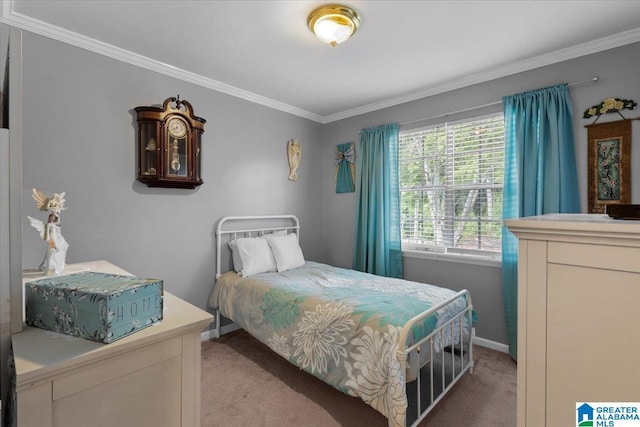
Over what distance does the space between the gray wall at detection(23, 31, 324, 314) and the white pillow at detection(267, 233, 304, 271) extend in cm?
44

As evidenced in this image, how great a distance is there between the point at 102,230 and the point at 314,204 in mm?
2455

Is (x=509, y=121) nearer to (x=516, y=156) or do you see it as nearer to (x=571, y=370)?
(x=516, y=156)

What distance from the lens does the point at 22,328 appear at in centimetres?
91

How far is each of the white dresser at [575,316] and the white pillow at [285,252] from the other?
8.48 ft

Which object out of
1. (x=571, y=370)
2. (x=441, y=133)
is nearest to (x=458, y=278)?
(x=441, y=133)

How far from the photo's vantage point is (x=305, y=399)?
2.13 m

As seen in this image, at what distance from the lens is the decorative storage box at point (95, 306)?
0.85 m

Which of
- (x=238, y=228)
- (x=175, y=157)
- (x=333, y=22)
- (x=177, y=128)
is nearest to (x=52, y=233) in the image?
(x=175, y=157)

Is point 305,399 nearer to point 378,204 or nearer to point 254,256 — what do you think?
point 254,256

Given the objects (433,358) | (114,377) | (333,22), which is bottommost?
(433,358)

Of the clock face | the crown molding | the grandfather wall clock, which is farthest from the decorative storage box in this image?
the crown molding

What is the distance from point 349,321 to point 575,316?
1409 mm

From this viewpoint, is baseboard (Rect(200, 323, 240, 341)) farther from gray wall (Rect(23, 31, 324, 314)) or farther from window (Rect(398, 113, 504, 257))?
window (Rect(398, 113, 504, 257))

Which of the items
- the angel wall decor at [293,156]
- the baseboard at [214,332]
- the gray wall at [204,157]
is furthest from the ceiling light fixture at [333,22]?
the baseboard at [214,332]
